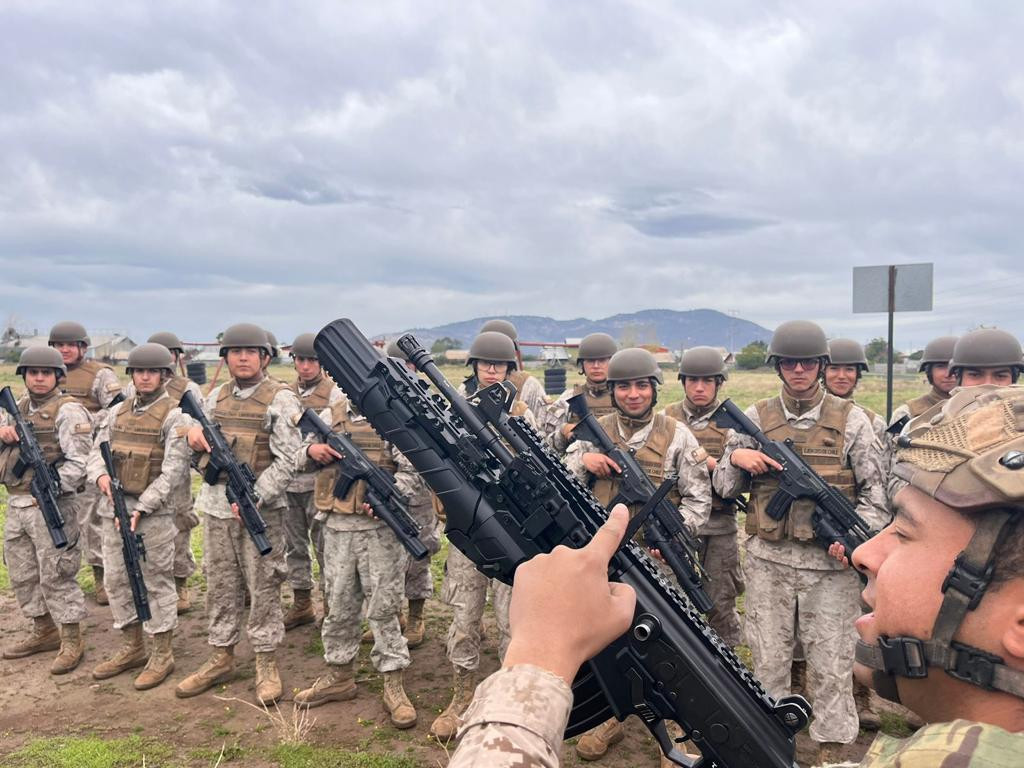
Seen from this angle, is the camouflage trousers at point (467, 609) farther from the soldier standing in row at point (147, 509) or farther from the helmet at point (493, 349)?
the soldier standing in row at point (147, 509)

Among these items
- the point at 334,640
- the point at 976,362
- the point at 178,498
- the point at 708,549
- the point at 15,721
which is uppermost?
the point at 976,362

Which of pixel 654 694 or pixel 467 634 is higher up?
pixel 654 694

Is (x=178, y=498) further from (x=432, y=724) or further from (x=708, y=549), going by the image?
(x=708, y=549)

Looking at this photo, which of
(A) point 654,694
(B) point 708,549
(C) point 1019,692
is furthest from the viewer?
(B) point 708,549

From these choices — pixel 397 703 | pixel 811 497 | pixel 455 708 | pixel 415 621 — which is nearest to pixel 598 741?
pixel 455 708

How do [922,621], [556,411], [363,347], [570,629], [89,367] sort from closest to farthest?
[922,621]
[570,629]
[363,347]
[556,411]
[89,367]

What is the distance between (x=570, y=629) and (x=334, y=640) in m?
4.72

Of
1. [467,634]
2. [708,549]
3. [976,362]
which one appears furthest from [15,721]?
[976,362]

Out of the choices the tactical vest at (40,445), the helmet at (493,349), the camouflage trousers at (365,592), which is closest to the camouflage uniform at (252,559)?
the camouflage trousers at (365,592)

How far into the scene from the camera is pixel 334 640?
18.3ft

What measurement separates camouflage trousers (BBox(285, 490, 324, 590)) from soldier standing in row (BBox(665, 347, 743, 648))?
4.15 metres

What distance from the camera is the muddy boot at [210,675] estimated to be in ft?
18.8

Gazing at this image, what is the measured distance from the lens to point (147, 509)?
19.4ft

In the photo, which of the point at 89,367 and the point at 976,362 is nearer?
the point at 976,362
